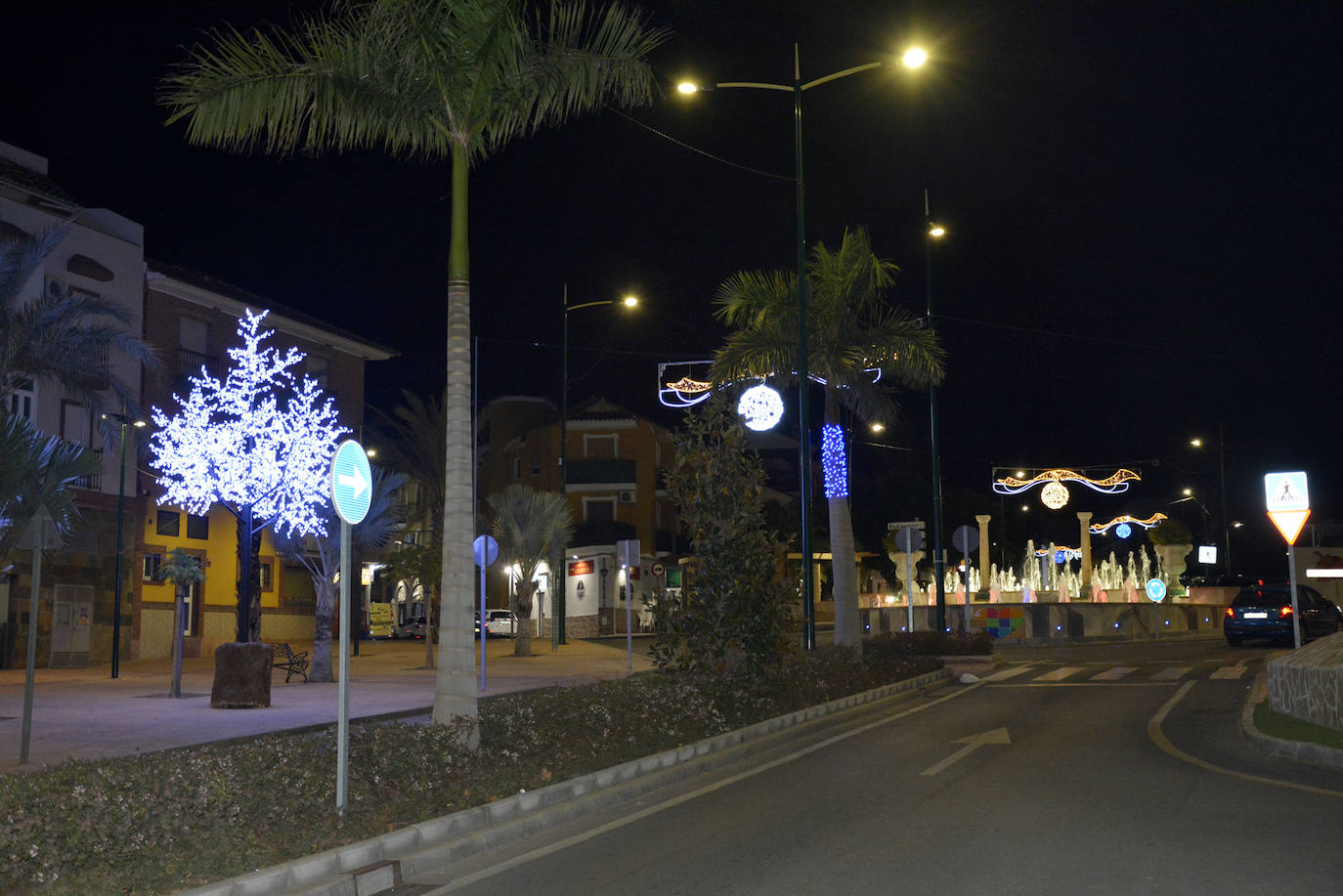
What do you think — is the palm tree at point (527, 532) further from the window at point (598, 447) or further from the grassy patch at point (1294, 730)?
the window at point (598, 447)

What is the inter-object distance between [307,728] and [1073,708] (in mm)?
A: 10852

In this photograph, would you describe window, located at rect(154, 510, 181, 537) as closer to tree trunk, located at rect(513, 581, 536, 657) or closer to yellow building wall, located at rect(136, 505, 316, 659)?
yellow building wall, located at rect(136, 505, 316, 659)

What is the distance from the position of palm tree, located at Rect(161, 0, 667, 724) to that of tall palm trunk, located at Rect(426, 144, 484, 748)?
0.5 inches

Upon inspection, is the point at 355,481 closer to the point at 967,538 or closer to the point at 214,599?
the point at 967,538

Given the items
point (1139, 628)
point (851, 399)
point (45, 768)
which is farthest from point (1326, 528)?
point (45, 768)

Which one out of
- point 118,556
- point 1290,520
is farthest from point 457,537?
point 118,556

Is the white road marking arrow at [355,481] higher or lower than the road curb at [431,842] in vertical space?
higher

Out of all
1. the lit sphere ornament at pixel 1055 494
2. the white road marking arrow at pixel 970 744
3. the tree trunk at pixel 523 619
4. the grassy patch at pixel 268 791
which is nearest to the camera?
the grassy patch at pixel 268 791

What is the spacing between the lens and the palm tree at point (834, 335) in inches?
946

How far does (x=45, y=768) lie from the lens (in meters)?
9.43

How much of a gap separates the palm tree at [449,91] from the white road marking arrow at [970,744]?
454 cm

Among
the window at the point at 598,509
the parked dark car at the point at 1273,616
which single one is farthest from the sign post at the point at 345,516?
the window at the point at 598,509

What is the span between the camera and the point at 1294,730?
532 inches

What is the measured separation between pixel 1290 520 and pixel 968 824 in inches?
437
